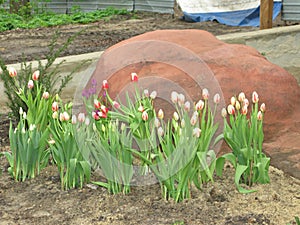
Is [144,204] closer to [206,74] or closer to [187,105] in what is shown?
[187,105]

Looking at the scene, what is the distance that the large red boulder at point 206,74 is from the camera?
13.2ft

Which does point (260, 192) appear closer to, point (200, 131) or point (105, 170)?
point (200, 131)

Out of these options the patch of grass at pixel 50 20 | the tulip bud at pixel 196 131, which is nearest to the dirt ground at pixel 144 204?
the tulip bud at pixel 196 131

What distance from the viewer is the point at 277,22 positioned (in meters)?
9.27

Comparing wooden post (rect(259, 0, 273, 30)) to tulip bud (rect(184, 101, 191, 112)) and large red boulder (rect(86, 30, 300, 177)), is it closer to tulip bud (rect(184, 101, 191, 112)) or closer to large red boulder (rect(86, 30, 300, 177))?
large red boulder (rect(86, 30, 300, 177))

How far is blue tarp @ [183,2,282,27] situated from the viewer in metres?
9.59

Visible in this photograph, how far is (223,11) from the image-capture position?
32.7ft

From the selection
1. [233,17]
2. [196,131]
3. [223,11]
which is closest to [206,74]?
[196,131]

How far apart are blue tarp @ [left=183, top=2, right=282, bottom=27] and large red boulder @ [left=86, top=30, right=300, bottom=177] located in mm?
5242

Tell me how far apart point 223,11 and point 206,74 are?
6.11 metres

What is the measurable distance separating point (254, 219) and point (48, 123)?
1.41 m

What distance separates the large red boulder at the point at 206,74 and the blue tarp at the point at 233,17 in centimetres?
524

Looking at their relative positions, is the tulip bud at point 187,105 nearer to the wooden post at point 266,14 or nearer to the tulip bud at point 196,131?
the tulip bud at point 196,131

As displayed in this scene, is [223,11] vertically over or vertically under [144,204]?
over
